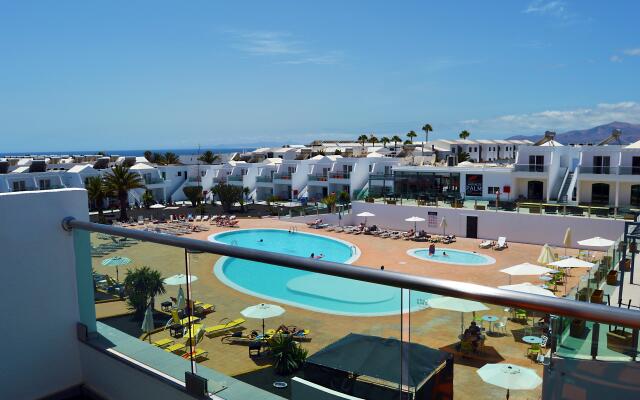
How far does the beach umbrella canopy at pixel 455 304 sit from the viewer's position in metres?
1.79

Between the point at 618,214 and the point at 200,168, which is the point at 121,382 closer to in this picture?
the point at 618,214

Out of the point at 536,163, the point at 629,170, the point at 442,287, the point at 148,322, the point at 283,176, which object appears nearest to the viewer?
the point at 442,287

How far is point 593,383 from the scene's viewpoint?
1.66 meters

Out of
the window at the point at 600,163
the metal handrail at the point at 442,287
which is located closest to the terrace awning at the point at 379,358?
the metal handrail at the point at 442,287

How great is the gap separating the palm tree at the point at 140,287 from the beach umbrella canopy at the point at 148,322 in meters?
0.03

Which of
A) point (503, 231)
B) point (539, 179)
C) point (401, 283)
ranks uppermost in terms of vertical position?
point (401, 283)

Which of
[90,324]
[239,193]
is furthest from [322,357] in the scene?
[239,193]

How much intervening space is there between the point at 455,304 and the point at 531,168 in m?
34.5

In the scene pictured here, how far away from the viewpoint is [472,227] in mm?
30078

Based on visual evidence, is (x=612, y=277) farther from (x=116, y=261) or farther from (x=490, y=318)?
(x=116, y=261)

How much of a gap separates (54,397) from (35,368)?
0.88 feet

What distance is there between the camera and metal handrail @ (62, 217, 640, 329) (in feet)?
4.62

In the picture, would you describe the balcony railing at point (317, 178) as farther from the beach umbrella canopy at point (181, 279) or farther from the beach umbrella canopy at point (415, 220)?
the beach umbrella canopy at point (181, 279)

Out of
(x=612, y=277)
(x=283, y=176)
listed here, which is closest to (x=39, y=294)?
(x=612, y=277)
